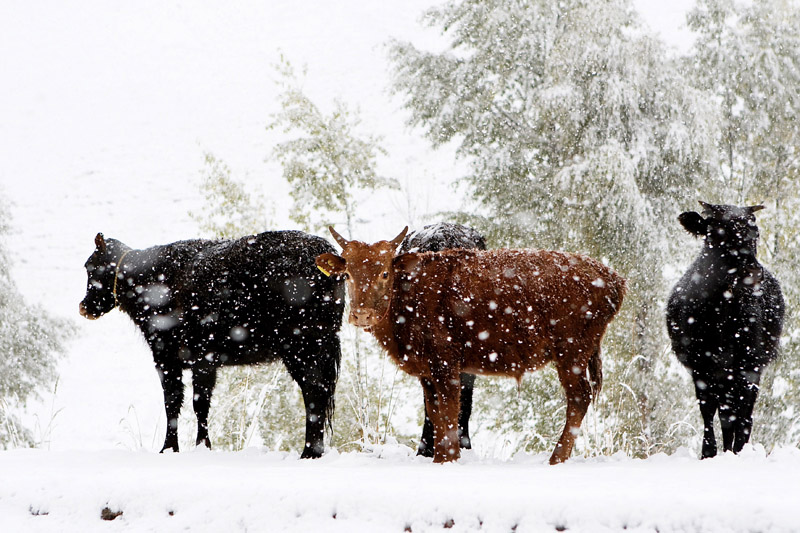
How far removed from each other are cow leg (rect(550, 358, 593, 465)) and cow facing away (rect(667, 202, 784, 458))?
937 mm

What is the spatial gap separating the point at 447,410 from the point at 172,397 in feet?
7.95

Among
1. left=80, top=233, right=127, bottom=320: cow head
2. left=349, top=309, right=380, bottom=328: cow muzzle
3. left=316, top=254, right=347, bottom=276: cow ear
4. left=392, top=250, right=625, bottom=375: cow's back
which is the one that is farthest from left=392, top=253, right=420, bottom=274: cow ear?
left=80, top=233, right=127, bottom=320: cow head

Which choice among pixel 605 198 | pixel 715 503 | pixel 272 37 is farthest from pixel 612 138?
pixel 272 37

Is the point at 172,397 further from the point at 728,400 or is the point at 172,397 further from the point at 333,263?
the point at 728,400

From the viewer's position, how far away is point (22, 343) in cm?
1262

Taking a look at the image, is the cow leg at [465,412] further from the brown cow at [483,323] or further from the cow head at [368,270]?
the cow head at [368,270]

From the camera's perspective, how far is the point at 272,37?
63.7 meters

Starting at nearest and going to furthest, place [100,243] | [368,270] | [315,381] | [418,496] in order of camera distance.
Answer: [418,496] → [368,270] → [315,381] → [100,243]

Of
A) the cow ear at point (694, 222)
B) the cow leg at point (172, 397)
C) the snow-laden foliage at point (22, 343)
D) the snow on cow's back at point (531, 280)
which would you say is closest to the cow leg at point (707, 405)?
the snow on cow's back at point (531, 280)

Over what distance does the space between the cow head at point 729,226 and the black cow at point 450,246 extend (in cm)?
197

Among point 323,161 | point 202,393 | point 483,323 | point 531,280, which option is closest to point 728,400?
point 531,280

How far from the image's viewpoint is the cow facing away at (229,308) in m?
5.23

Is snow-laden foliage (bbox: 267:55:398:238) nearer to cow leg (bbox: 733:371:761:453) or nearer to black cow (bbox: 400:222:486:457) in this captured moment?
black cow (bbox: 400:222:486:457)

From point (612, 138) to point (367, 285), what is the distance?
29.0 ft
